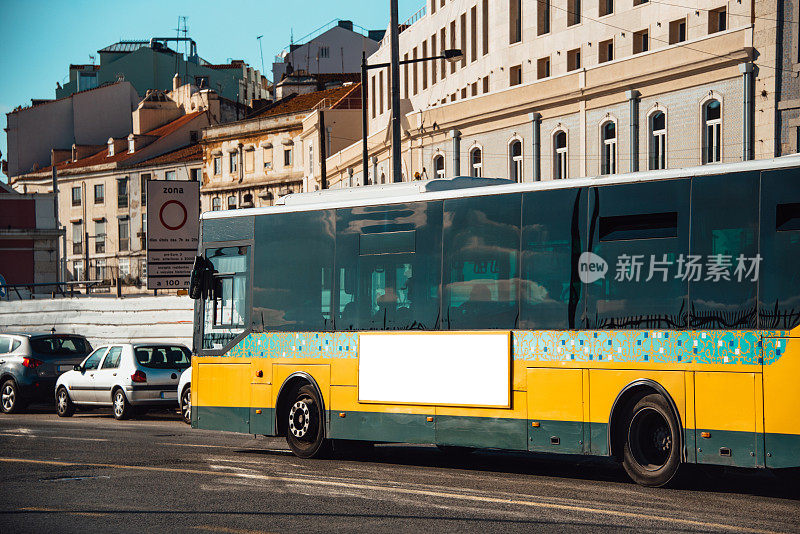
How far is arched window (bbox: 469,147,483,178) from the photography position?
50.2 metres

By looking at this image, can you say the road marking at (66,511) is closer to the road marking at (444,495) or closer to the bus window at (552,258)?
the road marking at (444,495)

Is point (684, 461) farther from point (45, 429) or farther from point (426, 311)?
point (45, 429)

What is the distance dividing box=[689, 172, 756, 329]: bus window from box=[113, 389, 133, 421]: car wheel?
47.2 ft

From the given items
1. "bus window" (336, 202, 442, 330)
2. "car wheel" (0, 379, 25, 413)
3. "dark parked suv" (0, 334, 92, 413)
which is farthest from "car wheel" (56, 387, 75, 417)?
"bus window" (336, 202, 442, 330)

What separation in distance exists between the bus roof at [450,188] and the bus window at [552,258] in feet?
0.64

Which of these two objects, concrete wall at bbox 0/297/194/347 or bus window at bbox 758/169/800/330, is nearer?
bus window at bbox 758/169/800/330

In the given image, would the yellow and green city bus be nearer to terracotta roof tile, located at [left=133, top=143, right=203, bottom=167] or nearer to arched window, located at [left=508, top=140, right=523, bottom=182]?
arched window, located at [left=508, top=140, right=523, bottom=182]

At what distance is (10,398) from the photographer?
26.6 meters

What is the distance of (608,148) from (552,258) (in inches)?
1226

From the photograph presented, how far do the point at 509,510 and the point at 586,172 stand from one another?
34.2 meters

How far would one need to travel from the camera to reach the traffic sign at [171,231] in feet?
98.9

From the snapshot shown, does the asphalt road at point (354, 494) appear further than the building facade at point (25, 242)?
No

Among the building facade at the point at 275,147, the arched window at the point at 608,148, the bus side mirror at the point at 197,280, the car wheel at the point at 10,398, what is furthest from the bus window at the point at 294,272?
the building facade at the point at 275,147

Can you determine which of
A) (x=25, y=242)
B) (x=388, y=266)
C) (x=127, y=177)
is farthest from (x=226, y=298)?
(x=127, y=177)
